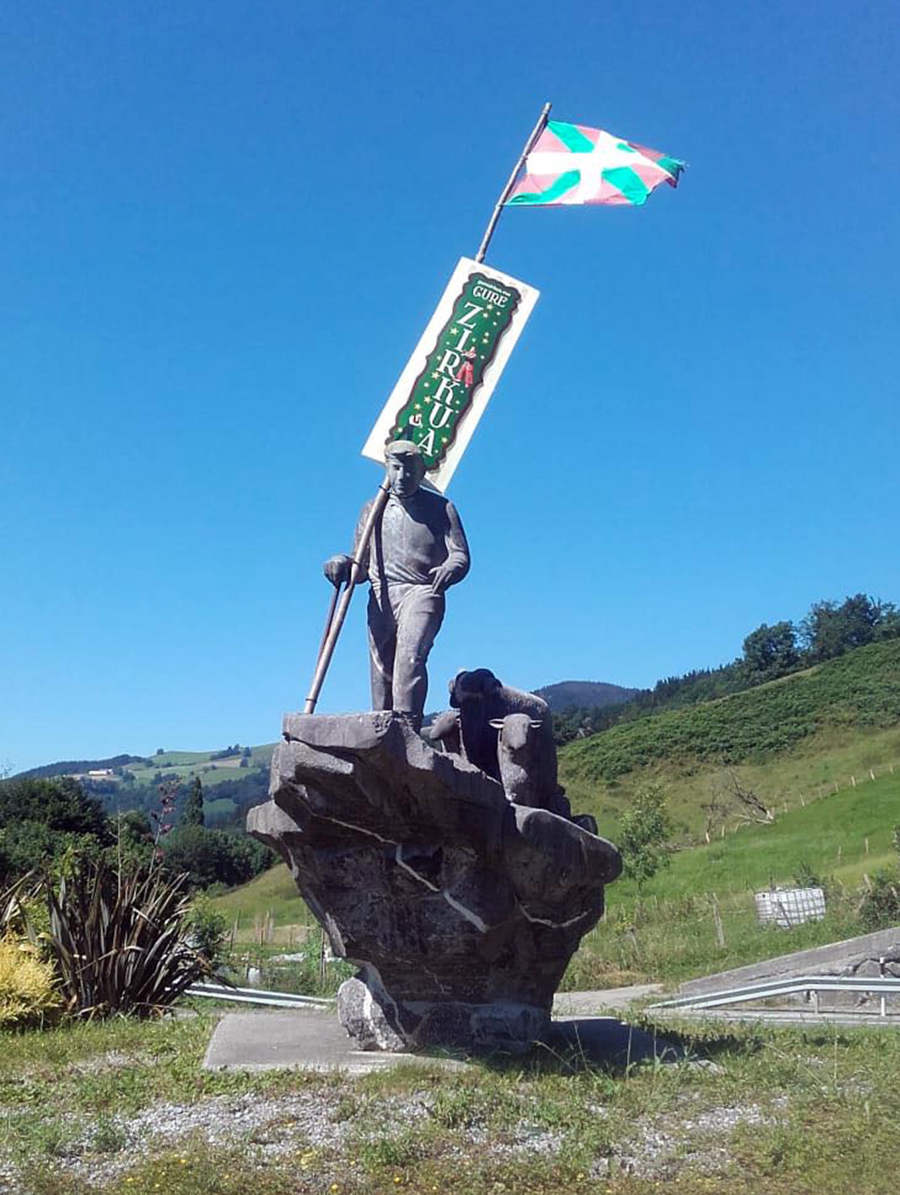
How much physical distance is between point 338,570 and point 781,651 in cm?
6958

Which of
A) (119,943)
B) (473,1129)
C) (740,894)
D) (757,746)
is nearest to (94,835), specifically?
(740,894)

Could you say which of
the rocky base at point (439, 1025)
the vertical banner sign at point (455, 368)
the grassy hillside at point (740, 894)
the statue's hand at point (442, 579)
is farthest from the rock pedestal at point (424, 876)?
the grassy hillside at point (740, 894)

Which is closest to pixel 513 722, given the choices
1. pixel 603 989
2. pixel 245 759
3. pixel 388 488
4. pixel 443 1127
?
pixel 388 488

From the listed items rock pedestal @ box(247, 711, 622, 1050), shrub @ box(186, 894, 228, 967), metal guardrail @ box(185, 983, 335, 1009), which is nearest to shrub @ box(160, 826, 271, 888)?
shrub @ box(186, 894, 228, 967)

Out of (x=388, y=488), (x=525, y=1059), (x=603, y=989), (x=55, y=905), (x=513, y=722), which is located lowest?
(x=603, y=989)

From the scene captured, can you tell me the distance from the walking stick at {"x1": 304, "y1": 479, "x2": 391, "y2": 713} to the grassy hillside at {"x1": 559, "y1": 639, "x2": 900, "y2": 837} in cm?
2878

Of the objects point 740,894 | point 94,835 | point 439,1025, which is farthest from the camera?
point 94,835

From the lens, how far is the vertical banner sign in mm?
8422

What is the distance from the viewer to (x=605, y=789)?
150ft

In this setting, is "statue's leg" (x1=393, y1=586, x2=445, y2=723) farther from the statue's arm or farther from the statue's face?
the statue's face

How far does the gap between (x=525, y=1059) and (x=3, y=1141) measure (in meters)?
3.10

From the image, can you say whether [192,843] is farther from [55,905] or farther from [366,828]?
[366,828]

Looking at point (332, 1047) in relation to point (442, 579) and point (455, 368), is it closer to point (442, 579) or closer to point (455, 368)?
point (442, 579)

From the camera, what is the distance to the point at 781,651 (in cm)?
7331
